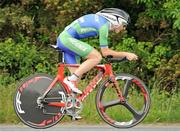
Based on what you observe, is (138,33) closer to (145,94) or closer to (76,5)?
(76,5)

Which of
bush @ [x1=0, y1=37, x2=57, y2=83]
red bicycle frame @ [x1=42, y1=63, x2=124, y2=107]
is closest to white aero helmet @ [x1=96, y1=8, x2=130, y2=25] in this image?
red bicycle frame @ [x1=42, y1=63, x2=124, y2=107]

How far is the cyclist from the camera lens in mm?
7879

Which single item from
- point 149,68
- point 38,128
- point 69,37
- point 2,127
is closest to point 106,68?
point 69,37

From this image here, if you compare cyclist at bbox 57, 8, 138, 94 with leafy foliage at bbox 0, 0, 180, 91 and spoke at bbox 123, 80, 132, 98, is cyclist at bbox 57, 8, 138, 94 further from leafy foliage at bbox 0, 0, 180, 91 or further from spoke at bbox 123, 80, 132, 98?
leafy foliage at bbox 0, 0, 180, 91

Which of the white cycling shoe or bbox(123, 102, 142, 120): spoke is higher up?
the white cycling shoe

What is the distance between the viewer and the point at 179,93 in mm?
12055

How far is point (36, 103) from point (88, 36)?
43.9 inches

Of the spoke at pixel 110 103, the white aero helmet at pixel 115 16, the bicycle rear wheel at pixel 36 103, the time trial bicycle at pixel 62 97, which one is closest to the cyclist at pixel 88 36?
the white aero helmet at pixel 115 16

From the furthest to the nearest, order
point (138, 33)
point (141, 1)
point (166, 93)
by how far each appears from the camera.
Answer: point (138, 33), point (141, 1), point (166, 93)

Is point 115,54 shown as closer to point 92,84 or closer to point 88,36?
point 88,36

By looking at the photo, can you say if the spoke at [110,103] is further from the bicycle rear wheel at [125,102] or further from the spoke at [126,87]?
the spoke at [126,87]

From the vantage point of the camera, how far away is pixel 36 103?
26.7 ft

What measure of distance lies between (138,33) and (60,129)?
246 inches

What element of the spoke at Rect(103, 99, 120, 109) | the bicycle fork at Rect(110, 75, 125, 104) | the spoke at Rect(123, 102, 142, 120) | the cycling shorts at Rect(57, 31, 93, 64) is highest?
the cycling shorts at Rect(57, 31, 93, 64)
